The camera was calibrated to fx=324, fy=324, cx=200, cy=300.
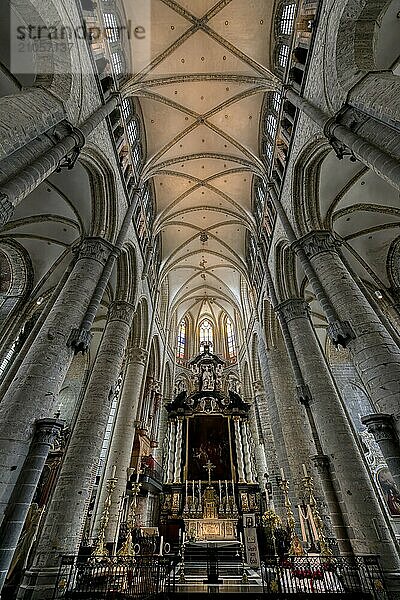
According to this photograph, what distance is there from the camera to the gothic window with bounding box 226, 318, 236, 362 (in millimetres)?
28606

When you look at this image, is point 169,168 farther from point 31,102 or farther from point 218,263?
point 31,102

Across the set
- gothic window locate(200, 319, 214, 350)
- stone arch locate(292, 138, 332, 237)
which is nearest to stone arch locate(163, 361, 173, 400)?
gothic window locate(200, 319, 214, 350)

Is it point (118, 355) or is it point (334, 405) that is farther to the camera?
point (118, 355)

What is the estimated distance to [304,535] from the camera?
1019cm

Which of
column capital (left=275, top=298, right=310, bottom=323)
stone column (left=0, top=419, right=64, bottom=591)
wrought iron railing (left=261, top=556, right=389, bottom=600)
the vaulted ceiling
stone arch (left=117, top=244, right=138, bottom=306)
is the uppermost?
the vaulted ceiling

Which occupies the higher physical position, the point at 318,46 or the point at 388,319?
Answer: the point at 318,46

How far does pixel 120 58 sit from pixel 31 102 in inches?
354

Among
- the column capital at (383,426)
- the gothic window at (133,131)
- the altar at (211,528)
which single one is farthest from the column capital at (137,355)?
the column capital at (383,426)

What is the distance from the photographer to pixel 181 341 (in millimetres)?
30156

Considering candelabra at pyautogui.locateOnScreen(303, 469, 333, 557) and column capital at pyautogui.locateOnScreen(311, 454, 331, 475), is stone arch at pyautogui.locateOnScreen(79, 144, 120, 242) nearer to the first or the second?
column capital at pyautogui.locateOnScreen(311, 454, 331, 475)

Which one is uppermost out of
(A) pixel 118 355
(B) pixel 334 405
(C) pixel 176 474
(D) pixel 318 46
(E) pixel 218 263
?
(E) pixel 218 263

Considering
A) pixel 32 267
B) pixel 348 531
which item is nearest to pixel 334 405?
pixel 348 531

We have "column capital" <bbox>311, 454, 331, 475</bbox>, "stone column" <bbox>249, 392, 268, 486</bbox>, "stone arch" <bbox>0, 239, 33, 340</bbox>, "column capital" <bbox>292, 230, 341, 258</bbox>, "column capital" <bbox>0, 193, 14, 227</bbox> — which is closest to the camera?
"column capital" <bbox>0, 193, 14, 227</bbox>

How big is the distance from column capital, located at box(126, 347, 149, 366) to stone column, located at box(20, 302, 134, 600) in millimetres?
3531
